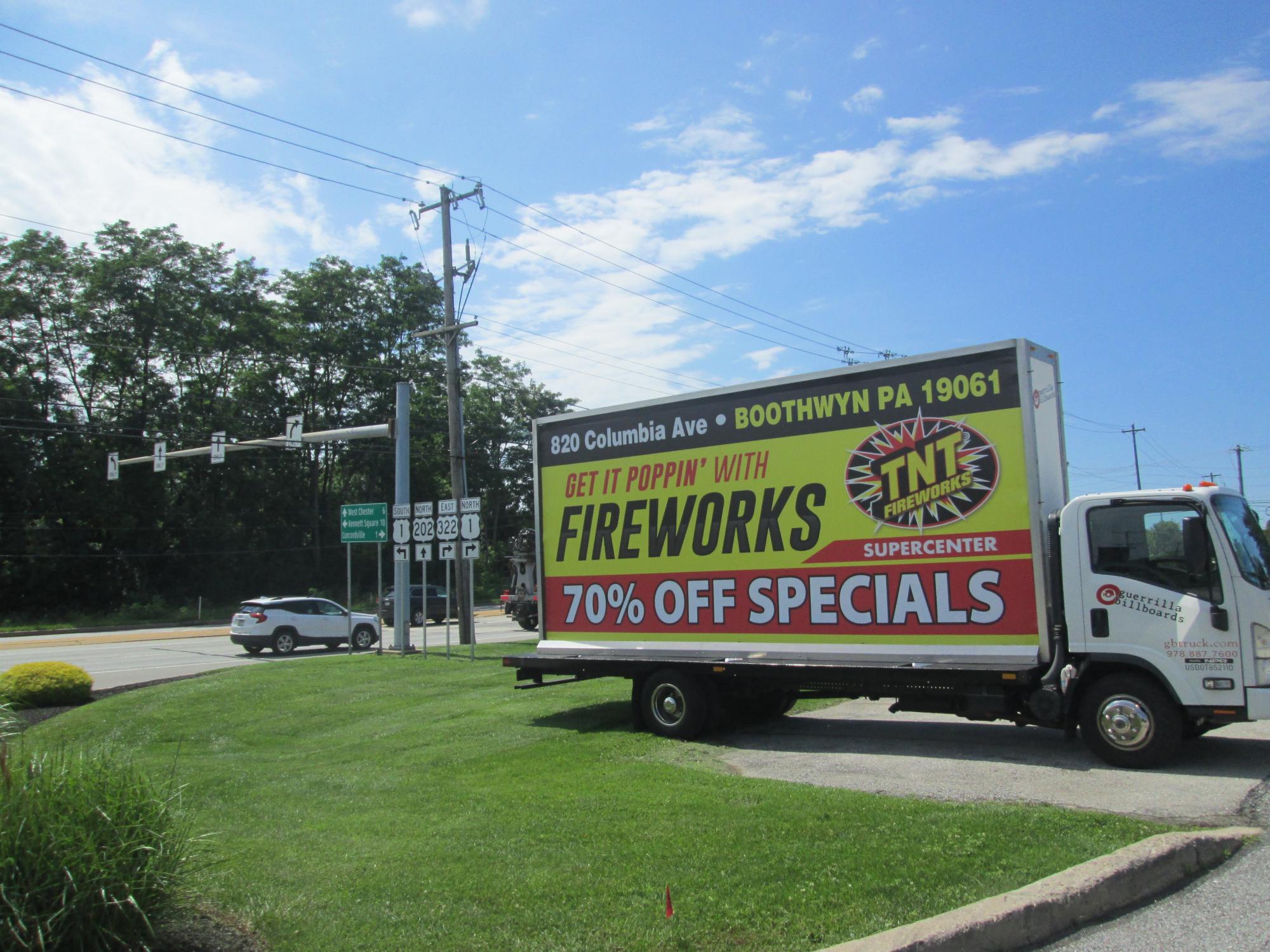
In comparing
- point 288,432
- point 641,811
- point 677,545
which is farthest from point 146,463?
point 641,811

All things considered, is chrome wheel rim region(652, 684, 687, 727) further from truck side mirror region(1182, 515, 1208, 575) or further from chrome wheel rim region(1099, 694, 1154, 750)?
truck side mirror region(1182, 515, 1208, 575)

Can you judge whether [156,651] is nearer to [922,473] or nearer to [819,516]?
[819,516]

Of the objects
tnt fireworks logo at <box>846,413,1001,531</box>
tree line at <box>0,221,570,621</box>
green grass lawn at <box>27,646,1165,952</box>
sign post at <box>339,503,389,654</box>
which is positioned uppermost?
tree line at <box>0,221,570,621</box>

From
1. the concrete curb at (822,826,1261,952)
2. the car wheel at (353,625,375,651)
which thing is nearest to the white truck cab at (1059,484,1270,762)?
the concrete curb at (822,826,1261,952)

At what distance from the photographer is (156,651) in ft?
89.9

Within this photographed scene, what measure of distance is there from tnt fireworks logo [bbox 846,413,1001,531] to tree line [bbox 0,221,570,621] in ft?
148

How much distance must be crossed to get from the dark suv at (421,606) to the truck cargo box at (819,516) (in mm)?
29322

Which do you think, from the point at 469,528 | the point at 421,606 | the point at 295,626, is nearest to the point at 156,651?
the point at 295,626

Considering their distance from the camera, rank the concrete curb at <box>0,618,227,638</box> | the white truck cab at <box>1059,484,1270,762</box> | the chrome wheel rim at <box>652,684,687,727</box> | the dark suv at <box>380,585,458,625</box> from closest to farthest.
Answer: the white truck cab at <box>1059,484,1270,762</box>, the chrome wheel rim at <box>652,684,687,727</box>, the concrete curb at <box>0,618,227,638</box>, the dark suv at <box>380,585,458,625</box>

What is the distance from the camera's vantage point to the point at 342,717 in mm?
12703

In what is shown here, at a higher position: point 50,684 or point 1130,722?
point 1130,722

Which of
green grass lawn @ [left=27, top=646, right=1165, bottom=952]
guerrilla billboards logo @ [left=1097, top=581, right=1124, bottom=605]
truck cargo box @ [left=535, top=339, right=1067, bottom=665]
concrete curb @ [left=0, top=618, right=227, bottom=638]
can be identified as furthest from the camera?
concrete curb @ [left=0, top=618, right=227, bottom=638]

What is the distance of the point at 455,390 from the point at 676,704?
1556 cm

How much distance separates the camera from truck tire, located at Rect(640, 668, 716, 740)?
33.0 ft
